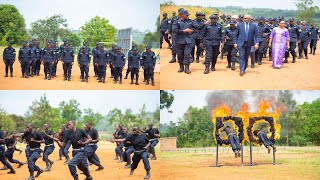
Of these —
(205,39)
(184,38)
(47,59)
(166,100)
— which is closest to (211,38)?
(205,39)

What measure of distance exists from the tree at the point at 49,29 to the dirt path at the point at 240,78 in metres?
3.67

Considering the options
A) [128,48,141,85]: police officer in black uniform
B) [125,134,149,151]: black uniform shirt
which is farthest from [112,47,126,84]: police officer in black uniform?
[125,134,149,151]: black uniform shirt

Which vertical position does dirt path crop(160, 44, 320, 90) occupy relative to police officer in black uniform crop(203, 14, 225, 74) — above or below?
below

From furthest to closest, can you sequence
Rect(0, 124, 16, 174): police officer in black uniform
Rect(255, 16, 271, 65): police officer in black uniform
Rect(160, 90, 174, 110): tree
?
Rect(255, 16, 271, 65): police officer in black uniform, Rect(160, 90, 174, 110): tree, Rect(0, 124, 16, 174): police officer in black uniform

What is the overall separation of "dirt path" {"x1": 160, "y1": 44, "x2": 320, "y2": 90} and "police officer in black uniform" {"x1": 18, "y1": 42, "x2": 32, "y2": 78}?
385cm

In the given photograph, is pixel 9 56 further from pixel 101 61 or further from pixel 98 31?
pixel 98 31

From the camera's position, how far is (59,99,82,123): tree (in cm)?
2248

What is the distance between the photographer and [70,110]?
25.3 meters

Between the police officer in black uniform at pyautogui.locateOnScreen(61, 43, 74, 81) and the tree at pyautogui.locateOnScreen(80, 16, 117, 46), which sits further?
the tree at pyautogui.locateOnScreen(80, 16, 117, 46)

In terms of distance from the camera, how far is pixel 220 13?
2197cm

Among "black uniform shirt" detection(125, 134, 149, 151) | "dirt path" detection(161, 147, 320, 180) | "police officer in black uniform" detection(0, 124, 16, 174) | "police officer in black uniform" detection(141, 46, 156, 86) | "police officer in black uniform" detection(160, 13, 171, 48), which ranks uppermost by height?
"police officer in black uniform" detection(160, 13, 171, 48)

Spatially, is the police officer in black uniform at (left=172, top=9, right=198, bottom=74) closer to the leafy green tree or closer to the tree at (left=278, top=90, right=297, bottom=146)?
the leafy green tree

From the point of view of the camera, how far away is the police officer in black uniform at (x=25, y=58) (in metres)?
17.9

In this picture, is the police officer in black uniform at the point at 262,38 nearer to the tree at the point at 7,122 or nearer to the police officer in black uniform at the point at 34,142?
the police officer in black uniform at the point at 34,142
